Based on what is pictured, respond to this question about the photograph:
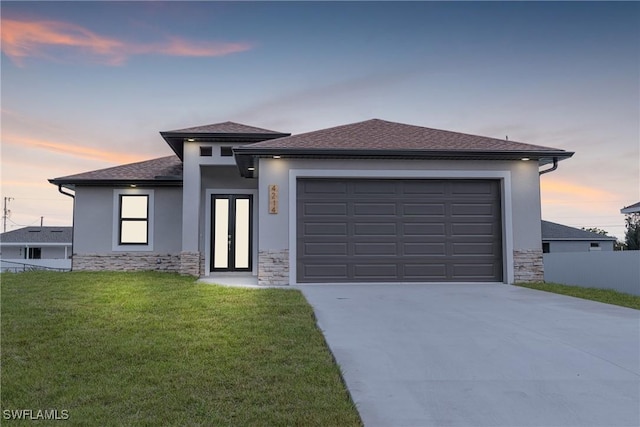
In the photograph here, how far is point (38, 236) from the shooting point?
32.6 meters

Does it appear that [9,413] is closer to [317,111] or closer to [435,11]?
[435,11]

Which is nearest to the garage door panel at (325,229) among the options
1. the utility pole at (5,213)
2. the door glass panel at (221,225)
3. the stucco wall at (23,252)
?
the door glass panel at (221,225)

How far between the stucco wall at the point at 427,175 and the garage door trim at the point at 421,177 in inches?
0.9

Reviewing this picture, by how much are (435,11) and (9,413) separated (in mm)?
12225

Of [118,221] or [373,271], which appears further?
[118,221]

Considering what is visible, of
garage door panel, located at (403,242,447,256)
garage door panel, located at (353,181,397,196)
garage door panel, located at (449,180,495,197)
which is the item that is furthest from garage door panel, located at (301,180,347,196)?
garage door panel, located at (449,180,495,197)

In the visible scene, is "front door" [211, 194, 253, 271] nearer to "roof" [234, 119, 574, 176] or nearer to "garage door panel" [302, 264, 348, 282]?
"roof" [234, 119, 574, 176]

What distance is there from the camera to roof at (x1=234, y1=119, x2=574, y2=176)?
10.1 metres

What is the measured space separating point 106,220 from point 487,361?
12.8 metres

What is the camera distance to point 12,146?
15.6 meters

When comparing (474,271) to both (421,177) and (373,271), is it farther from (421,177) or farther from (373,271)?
(421,177)

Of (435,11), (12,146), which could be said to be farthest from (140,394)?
(12,146)

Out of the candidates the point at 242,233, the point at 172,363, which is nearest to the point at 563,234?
the point at 242,233

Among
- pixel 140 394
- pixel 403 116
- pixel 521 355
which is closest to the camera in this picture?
pixel 140 394
